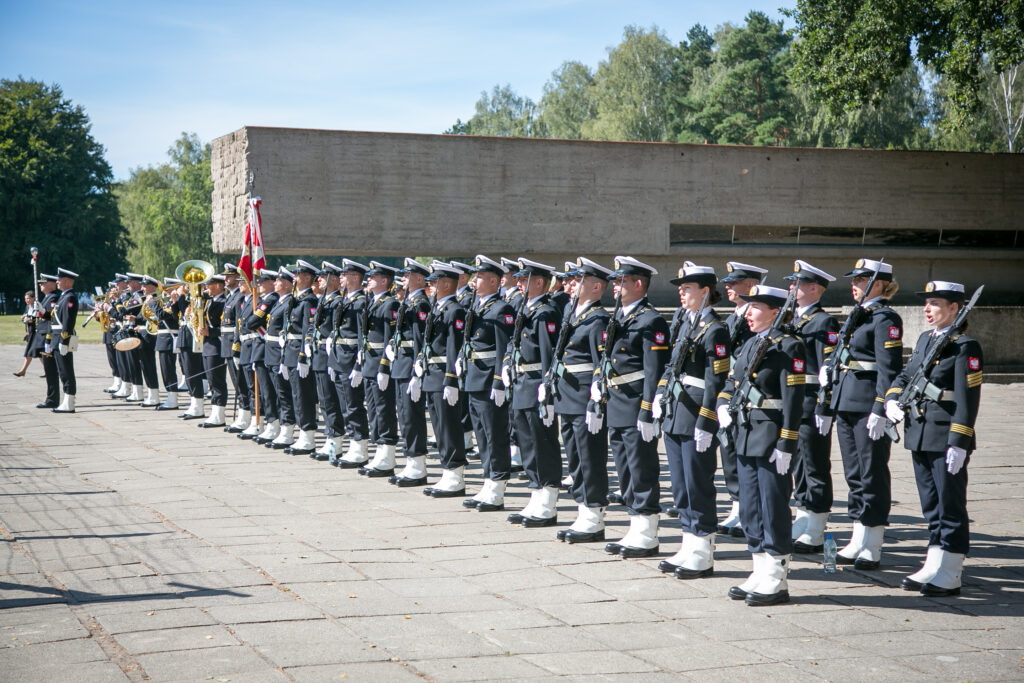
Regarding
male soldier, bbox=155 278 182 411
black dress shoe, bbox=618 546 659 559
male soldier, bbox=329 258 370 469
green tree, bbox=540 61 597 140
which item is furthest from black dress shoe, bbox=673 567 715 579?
green tree, bbox=540 61 597 140

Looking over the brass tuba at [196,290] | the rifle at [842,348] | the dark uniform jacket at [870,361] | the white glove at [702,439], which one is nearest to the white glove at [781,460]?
the white glove at [702,439]

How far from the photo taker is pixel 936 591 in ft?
22.0

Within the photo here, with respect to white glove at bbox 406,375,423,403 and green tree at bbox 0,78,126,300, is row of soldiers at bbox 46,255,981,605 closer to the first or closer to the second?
white glove at bbox 406,375,423,403

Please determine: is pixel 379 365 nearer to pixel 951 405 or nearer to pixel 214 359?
pixel 214 359

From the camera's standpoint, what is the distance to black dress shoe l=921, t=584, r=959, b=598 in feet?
22.0

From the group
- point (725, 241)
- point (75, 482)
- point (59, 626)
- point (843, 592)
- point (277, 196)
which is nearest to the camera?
point (59, 626)

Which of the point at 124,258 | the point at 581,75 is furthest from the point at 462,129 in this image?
the point at 124,258

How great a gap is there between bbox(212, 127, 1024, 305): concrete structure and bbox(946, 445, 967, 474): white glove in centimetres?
1903

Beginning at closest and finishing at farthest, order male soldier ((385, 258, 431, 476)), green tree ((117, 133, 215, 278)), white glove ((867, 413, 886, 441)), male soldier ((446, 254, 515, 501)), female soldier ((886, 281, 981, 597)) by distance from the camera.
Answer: female soldier ((886, 281, 981, 597))
white glove ((867, 413, 886, 441))
male soldier ((446, 254, 515, 501))
male soldier ((385, 258, 431, 476))
green tree ((117, 133, 215, 278))

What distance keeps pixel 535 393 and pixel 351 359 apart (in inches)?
139

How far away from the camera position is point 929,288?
7.13m

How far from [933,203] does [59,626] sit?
26.9 metres

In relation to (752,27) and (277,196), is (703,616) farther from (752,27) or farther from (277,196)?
(752,27)

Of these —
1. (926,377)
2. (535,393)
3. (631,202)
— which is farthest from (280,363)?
(631,202)
